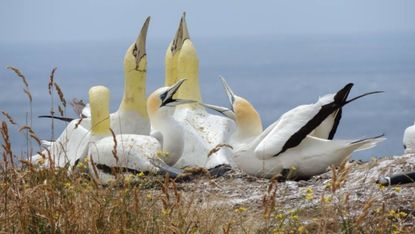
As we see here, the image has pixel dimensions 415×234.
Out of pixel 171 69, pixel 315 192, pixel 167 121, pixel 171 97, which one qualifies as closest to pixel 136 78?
pixel 171 97

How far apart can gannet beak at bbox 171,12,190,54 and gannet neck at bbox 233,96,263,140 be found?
6.72 feet

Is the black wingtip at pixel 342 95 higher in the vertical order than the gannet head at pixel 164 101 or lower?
higher

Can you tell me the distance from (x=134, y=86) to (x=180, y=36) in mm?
1522

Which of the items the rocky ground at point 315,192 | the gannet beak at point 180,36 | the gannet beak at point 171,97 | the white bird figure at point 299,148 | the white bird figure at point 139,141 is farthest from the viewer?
the gannet beak at point 180,36

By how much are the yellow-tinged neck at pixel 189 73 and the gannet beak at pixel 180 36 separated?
0.52 metres

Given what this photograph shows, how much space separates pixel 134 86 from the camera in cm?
1045

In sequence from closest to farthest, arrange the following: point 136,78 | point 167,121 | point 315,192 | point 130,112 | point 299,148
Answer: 1. point 315,192
2. point 299,148
3. point 167,121
4. point 130,112
5. point 136,78

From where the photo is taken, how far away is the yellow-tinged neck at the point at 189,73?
36.4 ft

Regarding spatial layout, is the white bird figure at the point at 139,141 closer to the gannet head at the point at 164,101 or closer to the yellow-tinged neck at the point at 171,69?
the gannet head at the point at 164,101

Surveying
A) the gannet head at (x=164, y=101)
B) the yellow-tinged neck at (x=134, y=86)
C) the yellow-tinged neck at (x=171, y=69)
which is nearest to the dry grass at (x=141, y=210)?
the gannet head at (x=164, y=101)

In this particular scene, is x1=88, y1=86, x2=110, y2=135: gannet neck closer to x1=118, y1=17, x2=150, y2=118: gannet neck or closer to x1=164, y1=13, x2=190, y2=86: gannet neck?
x1=118, y1=17, x2=150, y2=118: gannet neck

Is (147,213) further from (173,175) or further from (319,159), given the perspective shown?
(319,159)

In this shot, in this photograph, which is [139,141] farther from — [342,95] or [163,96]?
[342,95]

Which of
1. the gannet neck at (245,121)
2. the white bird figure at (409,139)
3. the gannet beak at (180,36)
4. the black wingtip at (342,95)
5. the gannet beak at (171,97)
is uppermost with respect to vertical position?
the gannet beak at (180,36)
